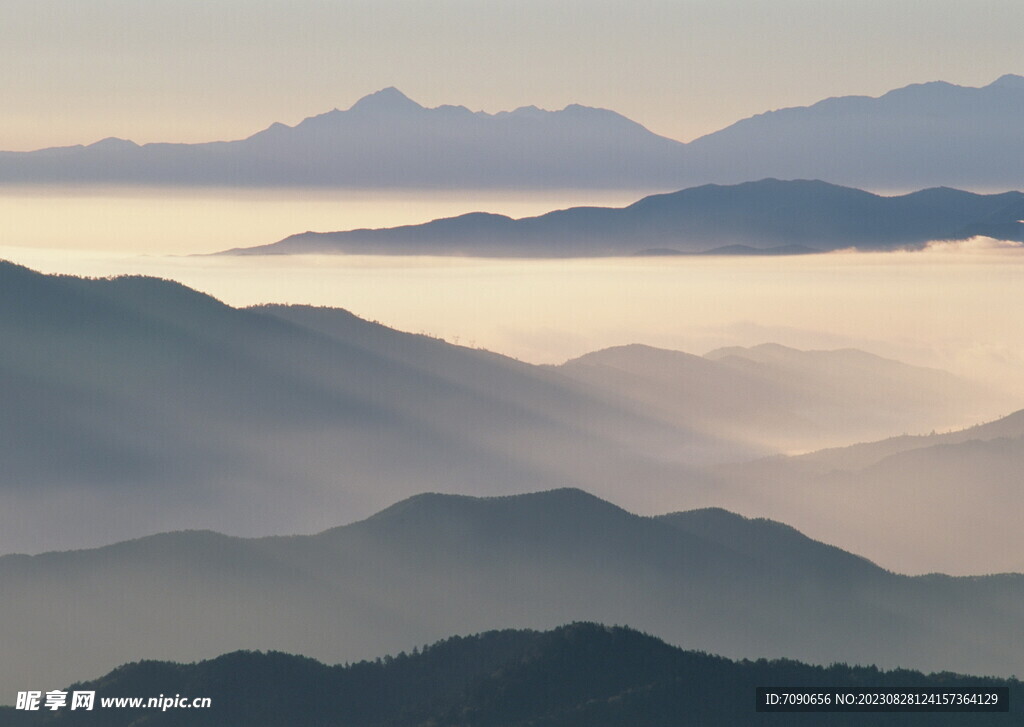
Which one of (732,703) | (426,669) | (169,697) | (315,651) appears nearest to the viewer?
(732,703)

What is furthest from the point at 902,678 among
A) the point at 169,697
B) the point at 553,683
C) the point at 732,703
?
the point at 169,697

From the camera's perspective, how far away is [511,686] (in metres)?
131

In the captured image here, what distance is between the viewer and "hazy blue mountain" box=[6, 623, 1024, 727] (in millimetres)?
126000

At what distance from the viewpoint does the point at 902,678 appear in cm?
14212

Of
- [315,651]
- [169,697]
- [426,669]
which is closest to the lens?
[169,697]

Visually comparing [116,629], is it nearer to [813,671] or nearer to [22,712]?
[22,712]

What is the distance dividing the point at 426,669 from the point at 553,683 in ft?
56.1

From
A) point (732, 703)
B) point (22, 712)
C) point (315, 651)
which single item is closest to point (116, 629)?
point (315, 651)

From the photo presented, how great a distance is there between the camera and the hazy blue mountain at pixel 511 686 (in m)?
126

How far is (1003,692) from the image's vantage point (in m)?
134

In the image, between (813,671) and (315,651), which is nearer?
(813,671)

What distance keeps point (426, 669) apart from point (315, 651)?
50.1 m

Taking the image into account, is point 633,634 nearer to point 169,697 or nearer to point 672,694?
point 672,694

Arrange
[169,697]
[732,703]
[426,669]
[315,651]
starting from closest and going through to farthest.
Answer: [732,703], [169,697], [426,669], [315,651]
